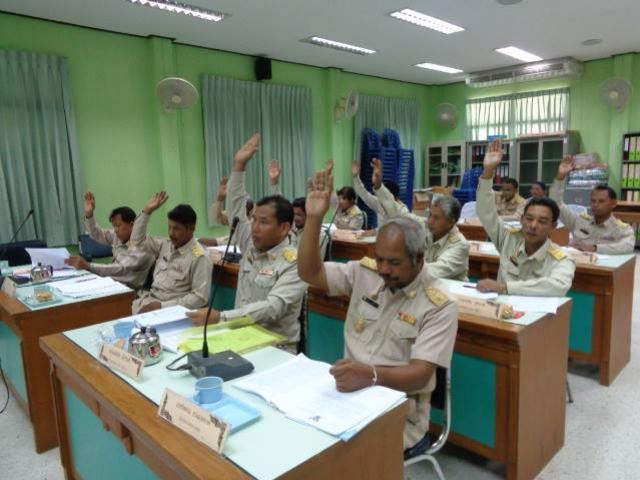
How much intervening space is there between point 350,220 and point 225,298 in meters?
2.49

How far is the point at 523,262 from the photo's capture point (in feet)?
8.32

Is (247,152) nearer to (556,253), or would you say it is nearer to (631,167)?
(556,253)

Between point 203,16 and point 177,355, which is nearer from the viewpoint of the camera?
point 177,355

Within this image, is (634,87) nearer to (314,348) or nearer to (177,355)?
(314,348)

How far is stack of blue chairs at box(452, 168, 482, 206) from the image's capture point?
8117mm

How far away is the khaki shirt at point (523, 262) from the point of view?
86.0 inches

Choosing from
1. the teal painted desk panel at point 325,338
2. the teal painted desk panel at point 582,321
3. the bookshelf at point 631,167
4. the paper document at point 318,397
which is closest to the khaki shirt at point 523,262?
the teal painted desk panel at point 582,321

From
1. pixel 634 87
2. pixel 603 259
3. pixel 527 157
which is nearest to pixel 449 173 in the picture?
pixel 527 157

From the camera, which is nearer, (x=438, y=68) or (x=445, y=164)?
(x=438, y=68)

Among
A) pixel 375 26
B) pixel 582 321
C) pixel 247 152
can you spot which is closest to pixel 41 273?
pixel 247 152

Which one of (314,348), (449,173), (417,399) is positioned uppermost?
(449,173)

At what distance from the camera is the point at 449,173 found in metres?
9.16

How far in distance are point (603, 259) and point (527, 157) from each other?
5698 mm

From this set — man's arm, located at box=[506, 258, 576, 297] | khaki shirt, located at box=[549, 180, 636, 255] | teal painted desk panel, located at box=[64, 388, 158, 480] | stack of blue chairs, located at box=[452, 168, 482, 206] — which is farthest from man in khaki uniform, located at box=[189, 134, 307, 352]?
stack of blue chairs, located at box=[452, 168, 482, 206]
